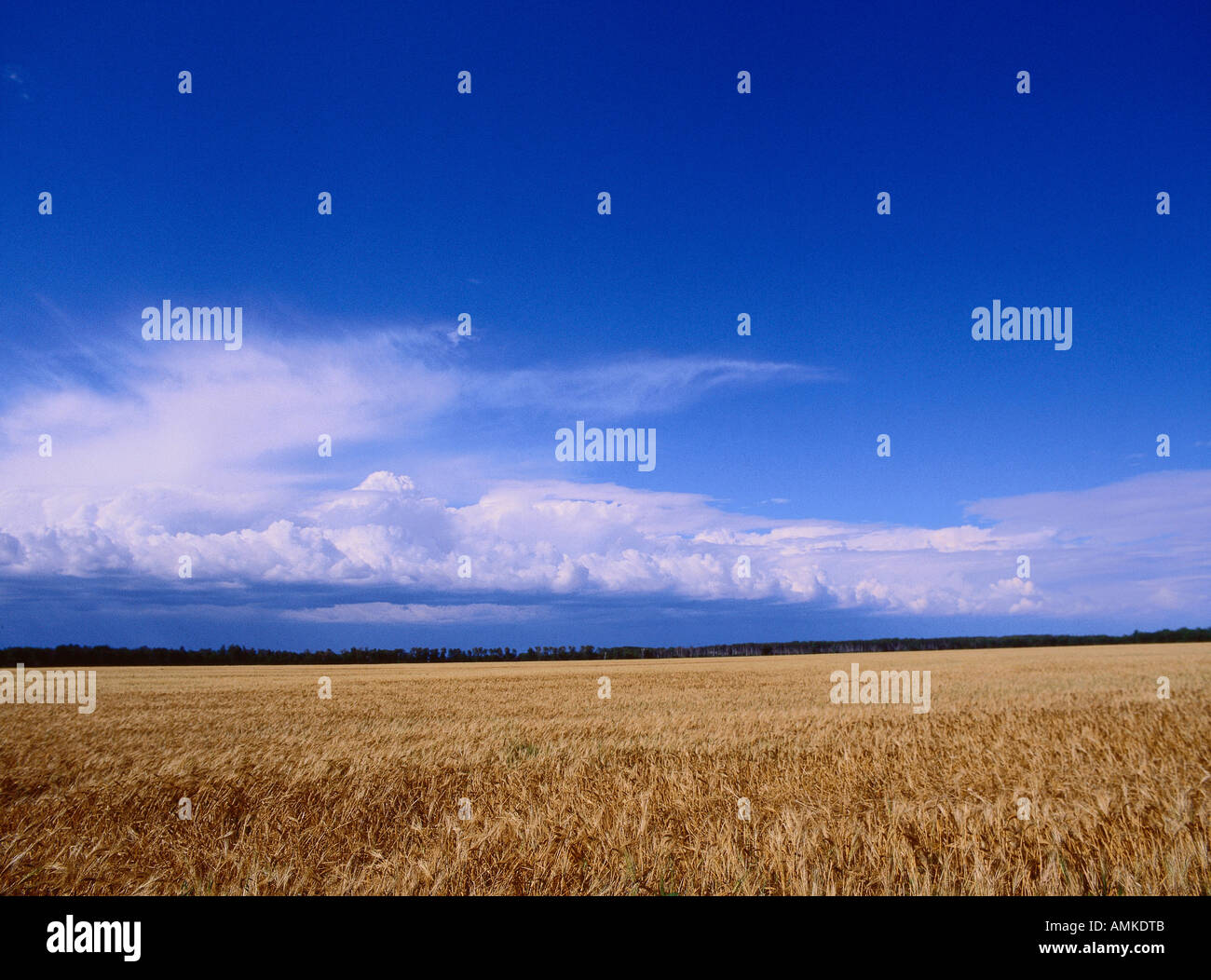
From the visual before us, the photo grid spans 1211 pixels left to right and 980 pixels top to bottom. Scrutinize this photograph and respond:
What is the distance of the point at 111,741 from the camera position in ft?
47.2

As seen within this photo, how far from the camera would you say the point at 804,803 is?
8.33m

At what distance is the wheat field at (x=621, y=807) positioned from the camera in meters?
6.35

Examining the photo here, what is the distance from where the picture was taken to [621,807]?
26.8 feet

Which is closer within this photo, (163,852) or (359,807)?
(163,852)

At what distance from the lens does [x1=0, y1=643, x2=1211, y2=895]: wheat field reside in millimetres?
6348

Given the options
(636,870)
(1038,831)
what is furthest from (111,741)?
(1038,831)

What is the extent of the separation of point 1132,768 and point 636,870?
8.84 m
